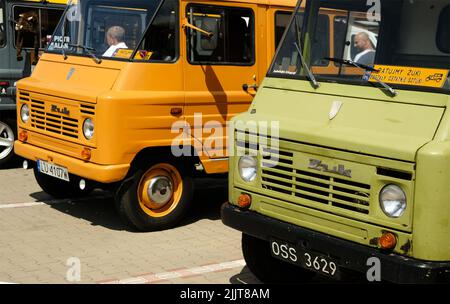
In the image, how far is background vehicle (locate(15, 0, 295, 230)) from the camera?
6609 millimetres

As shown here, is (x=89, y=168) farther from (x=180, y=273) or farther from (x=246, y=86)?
(x=246, y=86)

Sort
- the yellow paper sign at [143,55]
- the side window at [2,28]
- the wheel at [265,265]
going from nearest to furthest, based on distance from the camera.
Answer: the wheel at [265,265]
the yellow paper sign at [143,55]
the side window at [2,28]

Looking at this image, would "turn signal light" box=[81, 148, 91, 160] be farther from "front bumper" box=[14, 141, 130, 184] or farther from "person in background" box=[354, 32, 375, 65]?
"person in background" box=[354, 32, 375, 65]

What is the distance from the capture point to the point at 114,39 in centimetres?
704

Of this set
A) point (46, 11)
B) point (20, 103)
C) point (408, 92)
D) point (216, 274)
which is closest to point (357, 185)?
point (408, 92)

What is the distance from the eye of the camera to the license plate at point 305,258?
14.2ft

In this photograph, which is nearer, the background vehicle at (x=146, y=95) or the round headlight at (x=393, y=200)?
the round headlight at (x=393, y=200)

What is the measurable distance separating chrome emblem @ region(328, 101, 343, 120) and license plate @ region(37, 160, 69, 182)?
3.23m

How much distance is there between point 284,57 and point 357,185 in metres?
1.49

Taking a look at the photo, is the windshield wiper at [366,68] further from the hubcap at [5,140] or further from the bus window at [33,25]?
the hubcap at [5,140]

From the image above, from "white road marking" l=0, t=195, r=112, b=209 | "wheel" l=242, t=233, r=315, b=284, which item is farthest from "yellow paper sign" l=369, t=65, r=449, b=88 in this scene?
"white road marking" l=0, t=195, r=112, b=209

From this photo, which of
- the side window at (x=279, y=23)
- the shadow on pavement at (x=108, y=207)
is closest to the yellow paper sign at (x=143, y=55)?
the side window at (x=279, y=23)

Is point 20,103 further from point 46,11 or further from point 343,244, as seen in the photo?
point 343,244

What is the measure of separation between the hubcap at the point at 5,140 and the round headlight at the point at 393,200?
7.26 m
